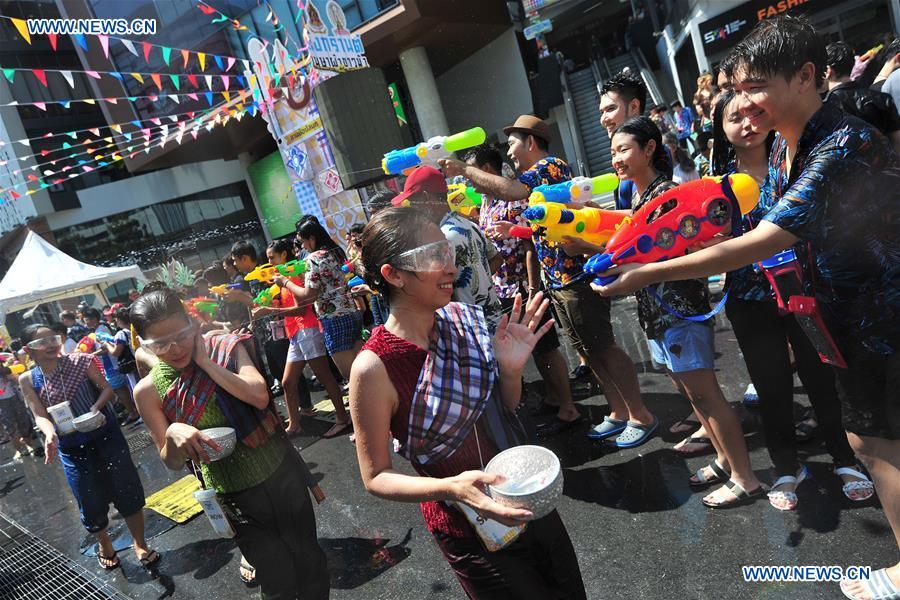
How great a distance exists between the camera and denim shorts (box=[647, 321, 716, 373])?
2.60m

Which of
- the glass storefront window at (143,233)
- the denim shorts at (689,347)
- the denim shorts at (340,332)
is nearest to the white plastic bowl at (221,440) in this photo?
the denim shorts at (689,347)

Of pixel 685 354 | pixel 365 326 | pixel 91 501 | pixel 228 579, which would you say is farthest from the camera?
pixel 365 326

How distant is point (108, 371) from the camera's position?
807 centimetres

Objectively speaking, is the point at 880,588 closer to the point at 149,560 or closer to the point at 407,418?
the point at 407,418

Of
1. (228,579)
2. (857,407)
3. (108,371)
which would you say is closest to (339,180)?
(108,371)

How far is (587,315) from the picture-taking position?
3.47 metres

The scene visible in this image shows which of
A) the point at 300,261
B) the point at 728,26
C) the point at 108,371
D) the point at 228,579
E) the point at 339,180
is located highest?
the point at 728,26

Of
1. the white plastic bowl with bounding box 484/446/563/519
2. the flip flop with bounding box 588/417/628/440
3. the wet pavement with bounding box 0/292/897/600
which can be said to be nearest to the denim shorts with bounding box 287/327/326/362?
the wet pavement with bounding box 0/292/897/600

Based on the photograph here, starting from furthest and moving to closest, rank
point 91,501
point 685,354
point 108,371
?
point 108,371, point 91,501, point 685,354

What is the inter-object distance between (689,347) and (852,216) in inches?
44.7

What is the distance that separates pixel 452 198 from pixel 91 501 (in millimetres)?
3432

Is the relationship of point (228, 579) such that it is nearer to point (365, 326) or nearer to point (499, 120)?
point (365, 326)

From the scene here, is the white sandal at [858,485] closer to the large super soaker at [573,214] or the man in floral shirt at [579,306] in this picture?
the man in floral shirt at [579,306]

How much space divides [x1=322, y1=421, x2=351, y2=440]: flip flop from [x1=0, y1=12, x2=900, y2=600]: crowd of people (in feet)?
5.76
